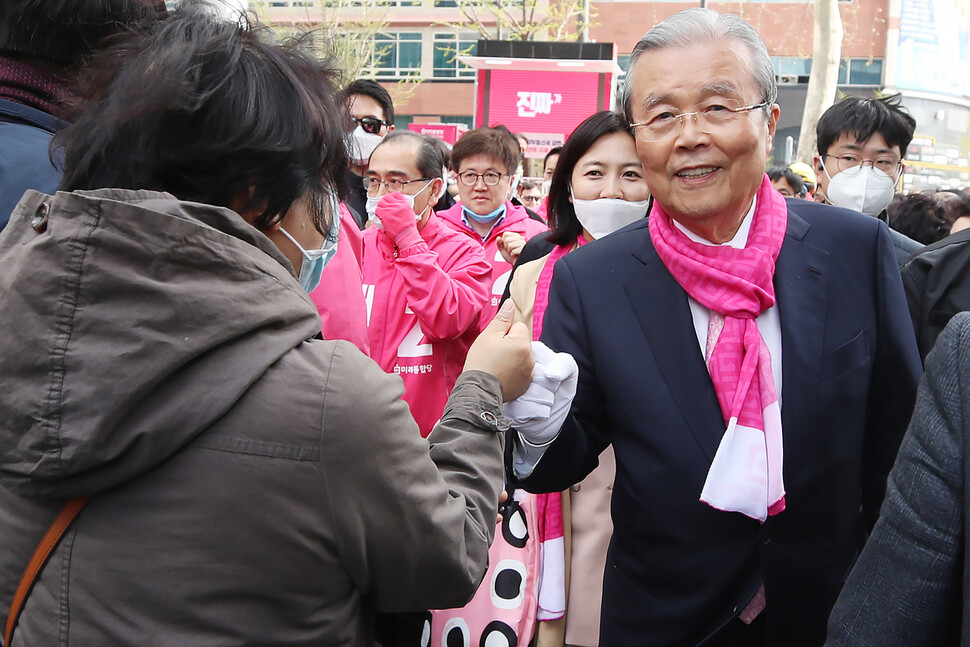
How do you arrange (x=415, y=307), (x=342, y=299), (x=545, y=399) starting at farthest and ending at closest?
(x=415, y=307) < (x=342, y=299) < (x=545, y=399)

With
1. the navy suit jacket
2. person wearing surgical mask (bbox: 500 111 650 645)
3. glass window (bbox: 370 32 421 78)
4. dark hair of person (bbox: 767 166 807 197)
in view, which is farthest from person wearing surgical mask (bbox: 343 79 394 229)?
glass window (bbox: 370 32 421 78)

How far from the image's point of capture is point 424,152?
4.20 metres

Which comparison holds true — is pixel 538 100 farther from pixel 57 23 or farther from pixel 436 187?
pixel 57 23

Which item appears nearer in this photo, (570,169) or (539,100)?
(570,169)

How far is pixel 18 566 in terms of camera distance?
113cm

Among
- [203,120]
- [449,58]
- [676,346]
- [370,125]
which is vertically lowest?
[676,346]

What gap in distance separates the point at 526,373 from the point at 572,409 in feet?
0.92

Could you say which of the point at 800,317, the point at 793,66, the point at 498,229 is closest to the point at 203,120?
the point at 800,317

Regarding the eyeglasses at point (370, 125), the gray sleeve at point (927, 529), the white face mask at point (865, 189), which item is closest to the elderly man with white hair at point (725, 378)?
the gray sleeve at point (927, 529)

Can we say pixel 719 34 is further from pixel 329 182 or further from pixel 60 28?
pixel 60 28

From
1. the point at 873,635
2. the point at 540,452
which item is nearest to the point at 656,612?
the point at 540,452

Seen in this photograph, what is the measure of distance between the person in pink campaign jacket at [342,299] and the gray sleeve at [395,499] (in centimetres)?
150

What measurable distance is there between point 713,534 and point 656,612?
9.0 inches

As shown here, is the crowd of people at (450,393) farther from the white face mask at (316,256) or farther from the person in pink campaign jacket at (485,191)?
the person in pink campaign jacket at (485,191)
